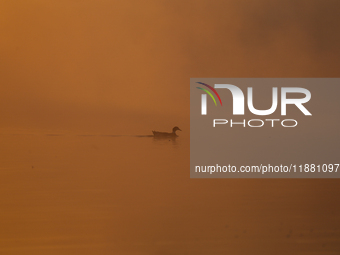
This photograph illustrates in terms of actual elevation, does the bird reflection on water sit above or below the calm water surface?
above

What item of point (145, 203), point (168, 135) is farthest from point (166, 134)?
point (145, 203)

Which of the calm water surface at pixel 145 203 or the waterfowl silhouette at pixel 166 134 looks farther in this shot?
the waterfowl silhouette at pixel 166 134

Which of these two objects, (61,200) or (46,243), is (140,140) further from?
(46,243)

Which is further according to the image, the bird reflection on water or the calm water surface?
the bird reflection on water

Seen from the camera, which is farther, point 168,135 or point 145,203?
point 168,135

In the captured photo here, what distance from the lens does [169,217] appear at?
71.1 inches

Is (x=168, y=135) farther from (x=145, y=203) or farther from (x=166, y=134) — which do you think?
(x=145, y=203)

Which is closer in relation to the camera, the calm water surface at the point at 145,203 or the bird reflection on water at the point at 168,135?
the calm water surface at the point at 145,203

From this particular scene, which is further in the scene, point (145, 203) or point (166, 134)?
point (166, 134)

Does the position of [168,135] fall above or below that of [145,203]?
above

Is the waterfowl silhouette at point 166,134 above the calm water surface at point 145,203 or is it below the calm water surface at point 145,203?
above

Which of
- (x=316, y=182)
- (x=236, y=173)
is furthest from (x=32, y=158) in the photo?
(x=316, y=182)

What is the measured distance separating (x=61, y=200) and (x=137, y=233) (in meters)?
0.61

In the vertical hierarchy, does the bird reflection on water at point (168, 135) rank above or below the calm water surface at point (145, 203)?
above
